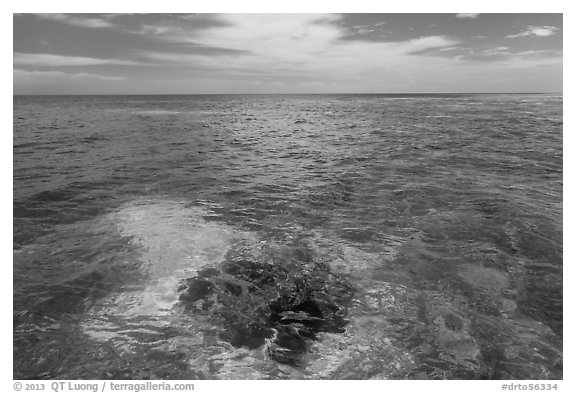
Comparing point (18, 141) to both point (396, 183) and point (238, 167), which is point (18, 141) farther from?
point (396, 183)

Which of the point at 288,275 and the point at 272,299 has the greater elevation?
the point at 288,275

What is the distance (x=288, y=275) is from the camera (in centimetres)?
1002

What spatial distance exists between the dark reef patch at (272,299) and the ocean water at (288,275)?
51 millimetres

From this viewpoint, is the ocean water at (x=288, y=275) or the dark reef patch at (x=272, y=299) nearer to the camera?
the ocean water at (x=288, y=275)

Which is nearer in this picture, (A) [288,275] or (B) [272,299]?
(B) [272,299]

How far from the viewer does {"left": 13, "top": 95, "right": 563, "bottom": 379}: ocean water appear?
23.9 feet

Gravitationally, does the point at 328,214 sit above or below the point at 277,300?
above

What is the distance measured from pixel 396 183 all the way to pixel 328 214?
6.15 m

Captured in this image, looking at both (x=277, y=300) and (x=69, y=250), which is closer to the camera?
(x=277, y=300)

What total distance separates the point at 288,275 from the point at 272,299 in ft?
3.96

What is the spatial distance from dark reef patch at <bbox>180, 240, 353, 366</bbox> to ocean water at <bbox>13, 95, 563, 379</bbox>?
0.05m

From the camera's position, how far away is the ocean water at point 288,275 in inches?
287
